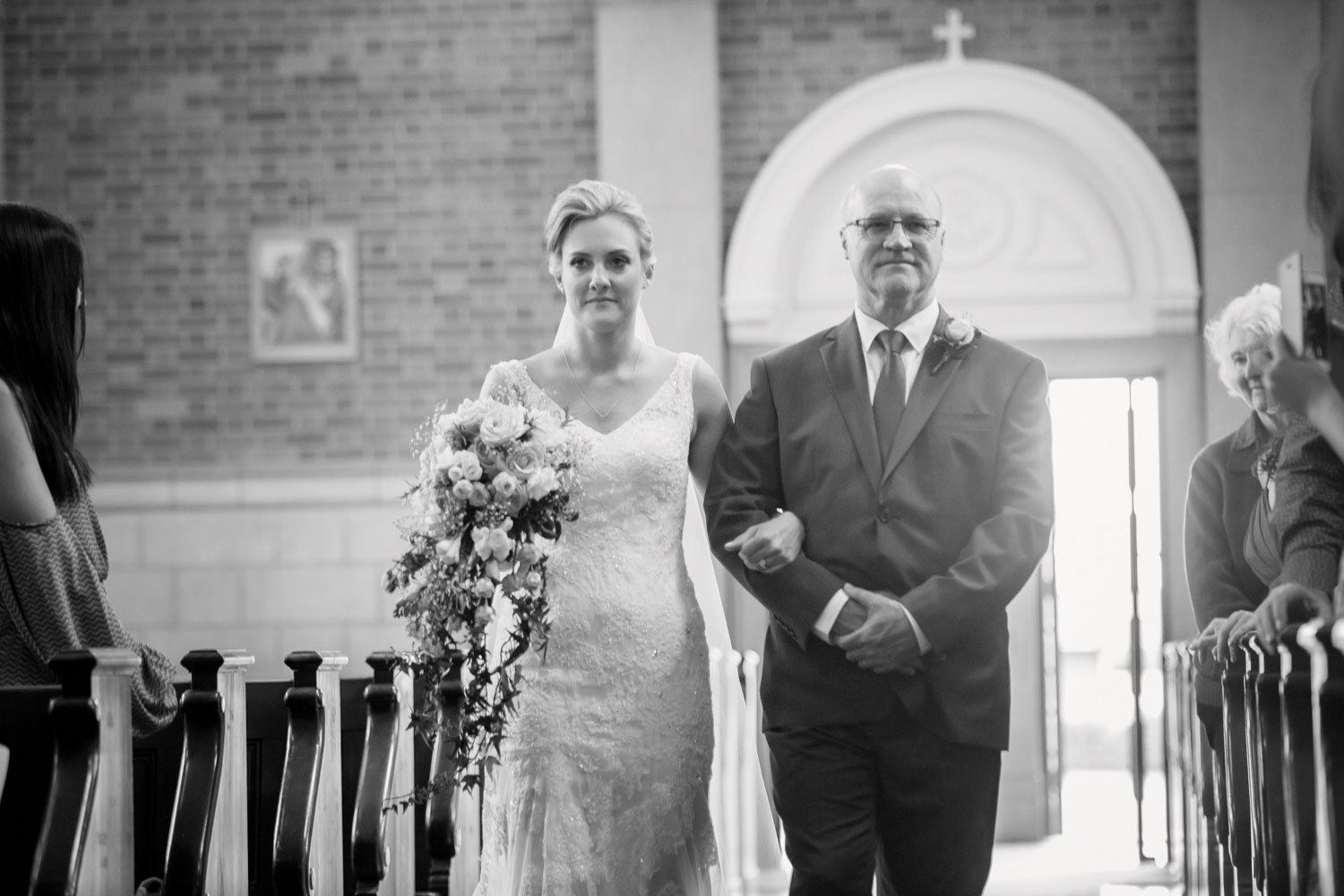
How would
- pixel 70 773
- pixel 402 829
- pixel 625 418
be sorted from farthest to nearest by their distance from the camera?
pixel 402 829, pixel 625 418, pixel 70 773

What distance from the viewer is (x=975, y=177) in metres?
9.24

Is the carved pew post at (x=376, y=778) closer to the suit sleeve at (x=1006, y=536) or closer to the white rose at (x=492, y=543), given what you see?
the white rose at (x=492, y=543)

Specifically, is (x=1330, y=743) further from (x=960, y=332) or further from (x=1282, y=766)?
(x=960, y=332)

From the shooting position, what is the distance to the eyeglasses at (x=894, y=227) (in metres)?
3.62

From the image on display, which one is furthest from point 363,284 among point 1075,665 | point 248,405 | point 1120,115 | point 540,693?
point 1075,665

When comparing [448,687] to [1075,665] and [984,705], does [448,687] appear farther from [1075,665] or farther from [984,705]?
[1075,665]

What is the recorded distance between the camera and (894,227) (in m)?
3.62

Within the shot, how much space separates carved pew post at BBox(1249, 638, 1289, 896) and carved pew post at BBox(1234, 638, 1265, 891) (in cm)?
1

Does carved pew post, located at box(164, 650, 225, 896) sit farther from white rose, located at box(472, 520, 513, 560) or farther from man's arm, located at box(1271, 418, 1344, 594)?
man's arm, located at box(1271, 418, 1344, 594)

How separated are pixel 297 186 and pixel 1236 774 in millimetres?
7090

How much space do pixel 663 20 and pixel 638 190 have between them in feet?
3.33

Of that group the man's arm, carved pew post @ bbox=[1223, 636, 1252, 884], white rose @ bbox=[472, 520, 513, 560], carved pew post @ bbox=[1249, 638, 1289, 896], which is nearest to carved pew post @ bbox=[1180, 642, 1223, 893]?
carved pew post @ bbox=[1223, 636, 1252, 884]

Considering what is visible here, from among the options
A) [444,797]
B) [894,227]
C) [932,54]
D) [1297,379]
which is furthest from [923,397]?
[932,54]

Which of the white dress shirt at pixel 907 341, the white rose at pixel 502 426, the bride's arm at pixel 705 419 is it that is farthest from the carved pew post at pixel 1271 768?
the white rose at pixel 502 426
